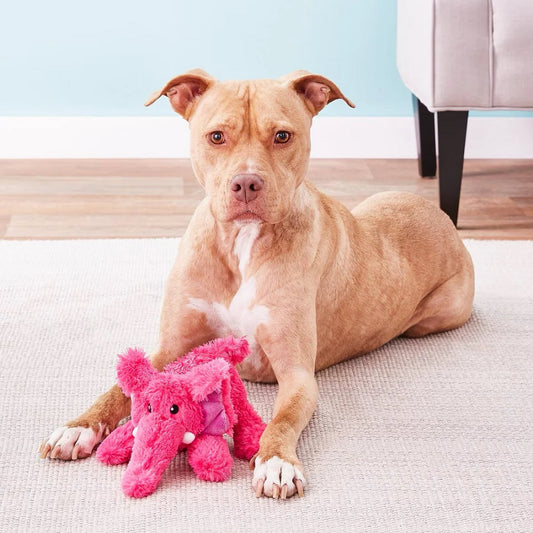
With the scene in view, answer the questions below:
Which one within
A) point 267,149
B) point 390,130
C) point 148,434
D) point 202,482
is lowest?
point 390,130

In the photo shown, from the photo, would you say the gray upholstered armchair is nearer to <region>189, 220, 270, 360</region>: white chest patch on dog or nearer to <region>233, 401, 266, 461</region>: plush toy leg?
<region>189, 220, 270, 360</region>: white chest patch on dog

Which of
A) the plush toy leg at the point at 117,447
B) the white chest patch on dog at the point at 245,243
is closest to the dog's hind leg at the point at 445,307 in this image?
the white chest patch on dog at the point at 245,243

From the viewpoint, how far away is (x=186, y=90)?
224cm

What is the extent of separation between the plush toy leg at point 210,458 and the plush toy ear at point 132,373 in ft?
0.56

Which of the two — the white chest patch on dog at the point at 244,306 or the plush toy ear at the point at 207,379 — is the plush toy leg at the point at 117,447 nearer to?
the plush toy ear at the point at 207,379

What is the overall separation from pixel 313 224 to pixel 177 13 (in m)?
2.44

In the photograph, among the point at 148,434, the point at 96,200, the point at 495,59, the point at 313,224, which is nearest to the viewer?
the point at 148,434

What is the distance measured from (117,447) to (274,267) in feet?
1.85

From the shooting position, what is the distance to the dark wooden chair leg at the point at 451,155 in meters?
3.67

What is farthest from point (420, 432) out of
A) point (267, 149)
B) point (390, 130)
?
point (390, 130)

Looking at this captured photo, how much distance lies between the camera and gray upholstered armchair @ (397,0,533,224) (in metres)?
3.55

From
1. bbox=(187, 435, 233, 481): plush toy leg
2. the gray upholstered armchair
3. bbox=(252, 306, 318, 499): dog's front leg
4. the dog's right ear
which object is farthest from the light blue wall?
bbox=(187, 435, 233, 481): plush toy leg

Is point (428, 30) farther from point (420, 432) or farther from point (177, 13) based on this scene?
point (420, 432)

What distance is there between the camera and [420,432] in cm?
221
